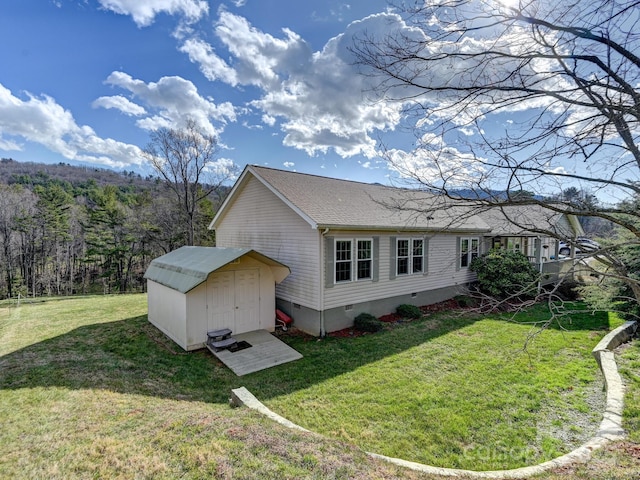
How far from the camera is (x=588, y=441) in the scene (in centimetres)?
445

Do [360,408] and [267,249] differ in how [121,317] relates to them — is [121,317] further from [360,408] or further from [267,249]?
[360,408]

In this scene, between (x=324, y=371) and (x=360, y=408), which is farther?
(x=324, y=371)

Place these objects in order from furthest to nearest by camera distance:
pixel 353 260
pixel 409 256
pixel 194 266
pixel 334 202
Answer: pixel 409 256 → pixel 334 202 → pixel 353 260 → pixel 194 266

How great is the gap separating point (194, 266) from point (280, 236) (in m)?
3.37

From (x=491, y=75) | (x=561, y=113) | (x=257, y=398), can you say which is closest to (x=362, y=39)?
(x=491, y=75)

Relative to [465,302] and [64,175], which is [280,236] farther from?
[64,175]

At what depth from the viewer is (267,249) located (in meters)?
12.0

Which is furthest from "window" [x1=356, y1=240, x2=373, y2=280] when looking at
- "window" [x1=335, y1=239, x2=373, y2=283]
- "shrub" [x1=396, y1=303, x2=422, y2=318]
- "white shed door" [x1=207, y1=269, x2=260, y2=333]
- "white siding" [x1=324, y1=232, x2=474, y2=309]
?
"white shed door" [x1=207, y1=269, x2=260, y2=333]

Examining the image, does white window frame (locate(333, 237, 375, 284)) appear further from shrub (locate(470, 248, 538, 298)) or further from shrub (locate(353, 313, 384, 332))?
shrub (locate(470, 248, 538, 298))

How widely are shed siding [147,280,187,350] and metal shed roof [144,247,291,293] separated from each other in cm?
33

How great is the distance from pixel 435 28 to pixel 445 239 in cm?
1197

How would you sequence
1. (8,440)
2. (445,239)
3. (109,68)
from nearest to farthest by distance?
(8,440), (109,68), (445,239)

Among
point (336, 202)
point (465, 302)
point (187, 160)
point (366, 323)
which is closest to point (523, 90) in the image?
point (366, 323)

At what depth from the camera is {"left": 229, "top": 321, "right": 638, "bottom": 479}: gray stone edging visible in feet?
12.5
